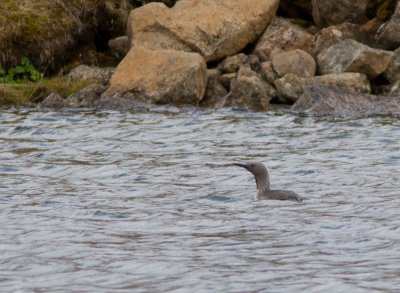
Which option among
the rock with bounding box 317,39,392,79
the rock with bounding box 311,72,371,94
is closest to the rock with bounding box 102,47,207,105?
the rock with bounding box 311,72,371,94

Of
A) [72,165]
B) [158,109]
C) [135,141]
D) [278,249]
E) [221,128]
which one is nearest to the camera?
[278,249]

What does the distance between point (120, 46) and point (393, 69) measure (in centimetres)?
760

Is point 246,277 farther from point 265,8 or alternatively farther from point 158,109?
point 265,8

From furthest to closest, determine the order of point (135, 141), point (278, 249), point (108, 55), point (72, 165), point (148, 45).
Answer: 1. point (108, 55)
2. point (148, 45)
3. point (135, 141)
4. point (72, 165)
5. point (278, 249)

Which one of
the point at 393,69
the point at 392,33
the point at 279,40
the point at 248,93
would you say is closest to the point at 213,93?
the point at 248,93

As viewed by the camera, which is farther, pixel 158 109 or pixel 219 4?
pixel 219 4

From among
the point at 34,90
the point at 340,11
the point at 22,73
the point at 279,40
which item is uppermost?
the point at 340,11

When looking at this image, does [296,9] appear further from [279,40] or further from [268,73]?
[268,73]

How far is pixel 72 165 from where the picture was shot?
62.6 ft

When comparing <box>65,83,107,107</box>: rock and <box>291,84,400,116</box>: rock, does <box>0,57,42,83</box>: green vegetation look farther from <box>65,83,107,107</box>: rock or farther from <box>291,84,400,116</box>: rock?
<box>291,84,400,116</box>: rock

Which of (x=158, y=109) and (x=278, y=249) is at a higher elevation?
(x=278, y=249)

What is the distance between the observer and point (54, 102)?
27.8 m

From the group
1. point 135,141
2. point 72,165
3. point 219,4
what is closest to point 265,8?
point 219,4

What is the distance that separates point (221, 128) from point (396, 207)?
9.91 meters
